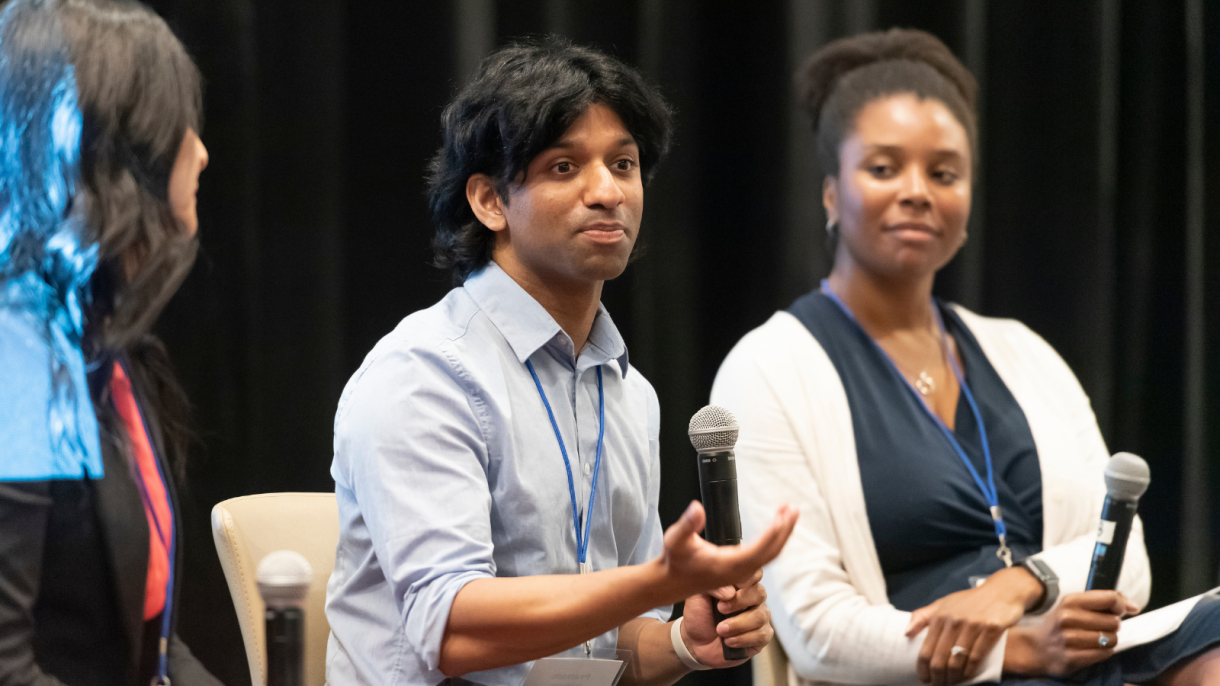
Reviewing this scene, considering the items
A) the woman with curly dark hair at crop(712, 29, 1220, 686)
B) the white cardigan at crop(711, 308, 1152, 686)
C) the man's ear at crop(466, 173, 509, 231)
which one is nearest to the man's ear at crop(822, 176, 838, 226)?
the woman with curly dark hair at crop(712, 29, 1220, 686)

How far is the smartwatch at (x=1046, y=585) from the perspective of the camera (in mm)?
1805

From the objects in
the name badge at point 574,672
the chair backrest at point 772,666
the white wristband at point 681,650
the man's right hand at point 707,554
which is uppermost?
the man's right hand at point 707,554

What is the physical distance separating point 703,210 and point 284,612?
177cm

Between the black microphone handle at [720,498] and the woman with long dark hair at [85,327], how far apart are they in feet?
1.90

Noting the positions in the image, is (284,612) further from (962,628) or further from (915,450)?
(915,450)

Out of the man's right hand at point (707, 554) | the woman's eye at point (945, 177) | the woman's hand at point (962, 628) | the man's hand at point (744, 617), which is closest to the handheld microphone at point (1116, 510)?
the woman's hand at point (962, 628)

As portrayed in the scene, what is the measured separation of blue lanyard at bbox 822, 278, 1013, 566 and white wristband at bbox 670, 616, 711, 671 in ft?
2.56

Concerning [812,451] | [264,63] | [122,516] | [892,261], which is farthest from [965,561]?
[264,63]

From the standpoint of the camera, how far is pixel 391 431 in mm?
1215

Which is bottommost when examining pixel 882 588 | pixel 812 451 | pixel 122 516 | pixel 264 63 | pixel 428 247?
pixel 882 588

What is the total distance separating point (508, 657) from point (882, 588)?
0.93m

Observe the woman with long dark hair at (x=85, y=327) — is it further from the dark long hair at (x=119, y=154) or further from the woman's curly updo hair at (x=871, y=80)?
the woman's curly updo hair at (x=871, y=80)

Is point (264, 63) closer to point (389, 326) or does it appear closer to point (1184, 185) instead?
point (389, 326)

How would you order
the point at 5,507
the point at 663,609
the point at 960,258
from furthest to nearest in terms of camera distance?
the point at 960,258 < the point at 663,609 < the point at 5,507
